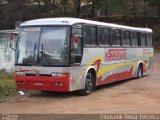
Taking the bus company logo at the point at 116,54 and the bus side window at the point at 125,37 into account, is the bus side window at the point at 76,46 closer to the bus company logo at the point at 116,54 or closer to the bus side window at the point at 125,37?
the bus company logo at the point at 116,54

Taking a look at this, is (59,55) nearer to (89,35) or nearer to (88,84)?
(88,84)

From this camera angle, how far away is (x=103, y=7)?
55.3 metres

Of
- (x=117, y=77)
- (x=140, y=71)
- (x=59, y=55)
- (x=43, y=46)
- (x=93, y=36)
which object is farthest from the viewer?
(x=140, y=71)

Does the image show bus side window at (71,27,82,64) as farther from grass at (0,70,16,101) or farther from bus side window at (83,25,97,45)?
grass at (0,70,16,101)

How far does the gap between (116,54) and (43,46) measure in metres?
5.62

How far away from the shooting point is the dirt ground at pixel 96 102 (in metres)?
14.3

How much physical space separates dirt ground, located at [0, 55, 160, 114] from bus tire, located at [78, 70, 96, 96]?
234 millimetres

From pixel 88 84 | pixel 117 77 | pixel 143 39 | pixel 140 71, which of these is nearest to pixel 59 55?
pixel 88 84

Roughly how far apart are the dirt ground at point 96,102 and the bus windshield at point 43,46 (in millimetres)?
1371

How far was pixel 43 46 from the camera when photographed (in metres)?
17.5

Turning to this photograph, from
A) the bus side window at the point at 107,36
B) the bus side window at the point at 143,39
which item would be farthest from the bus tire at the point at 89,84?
the bus side window at the point at 143,39

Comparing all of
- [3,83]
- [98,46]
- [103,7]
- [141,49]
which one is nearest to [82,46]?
[98,46]

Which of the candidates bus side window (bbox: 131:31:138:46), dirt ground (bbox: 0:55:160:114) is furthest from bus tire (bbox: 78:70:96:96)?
bus side window (bbox: 131:31:138:46)

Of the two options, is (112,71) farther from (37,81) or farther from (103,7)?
(103,7)
